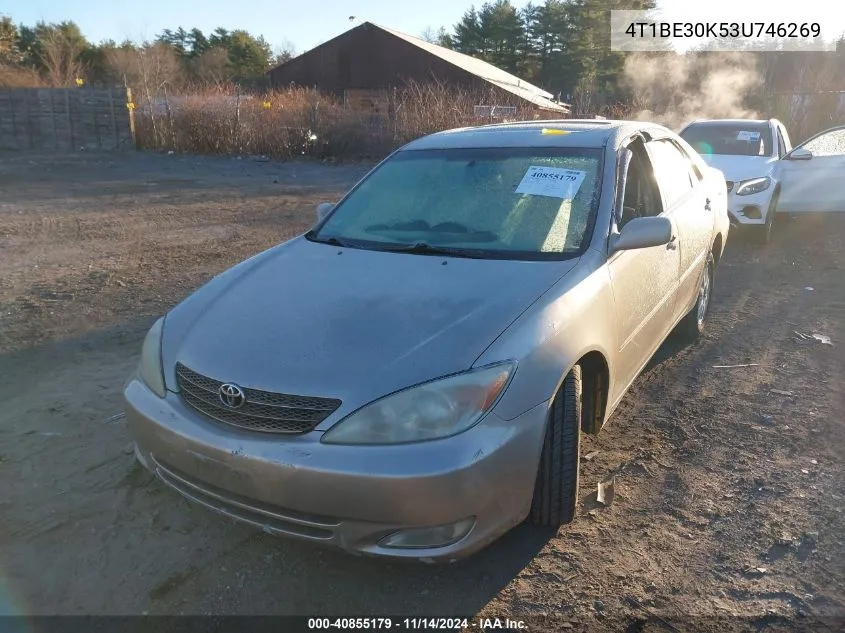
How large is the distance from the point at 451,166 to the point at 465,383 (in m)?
1.77

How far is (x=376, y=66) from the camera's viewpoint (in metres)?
32.7

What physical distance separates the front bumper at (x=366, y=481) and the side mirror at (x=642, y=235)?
106cm

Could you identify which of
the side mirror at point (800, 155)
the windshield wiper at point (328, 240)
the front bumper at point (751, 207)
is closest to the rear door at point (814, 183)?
the side mirror at point (800, 155)

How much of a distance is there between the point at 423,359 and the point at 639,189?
6.92 feet

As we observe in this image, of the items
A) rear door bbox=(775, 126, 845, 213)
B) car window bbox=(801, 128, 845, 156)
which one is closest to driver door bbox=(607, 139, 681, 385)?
rear door bbox=(775, 126, 845, 213)

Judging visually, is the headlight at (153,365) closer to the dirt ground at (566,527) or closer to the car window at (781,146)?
the dirt ground at (566,527)

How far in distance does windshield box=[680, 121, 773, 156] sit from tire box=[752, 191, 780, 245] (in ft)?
2.56

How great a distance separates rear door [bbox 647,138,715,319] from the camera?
156 inches

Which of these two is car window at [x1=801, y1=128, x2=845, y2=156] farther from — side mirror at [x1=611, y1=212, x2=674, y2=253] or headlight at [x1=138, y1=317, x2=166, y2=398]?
headlight at [x1=138, y1=317, x2=166, y2=398]

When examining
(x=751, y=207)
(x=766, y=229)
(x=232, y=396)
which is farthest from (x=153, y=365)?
(x=766, y=229)

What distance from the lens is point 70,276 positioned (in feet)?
21.1

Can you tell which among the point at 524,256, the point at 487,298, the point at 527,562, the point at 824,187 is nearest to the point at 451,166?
the point at 524,256

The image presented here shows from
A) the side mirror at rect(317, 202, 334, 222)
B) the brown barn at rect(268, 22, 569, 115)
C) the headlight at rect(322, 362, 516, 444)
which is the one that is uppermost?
the brown barn at rect(268, 22, 569, 115)

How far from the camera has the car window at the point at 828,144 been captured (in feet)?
29.6
